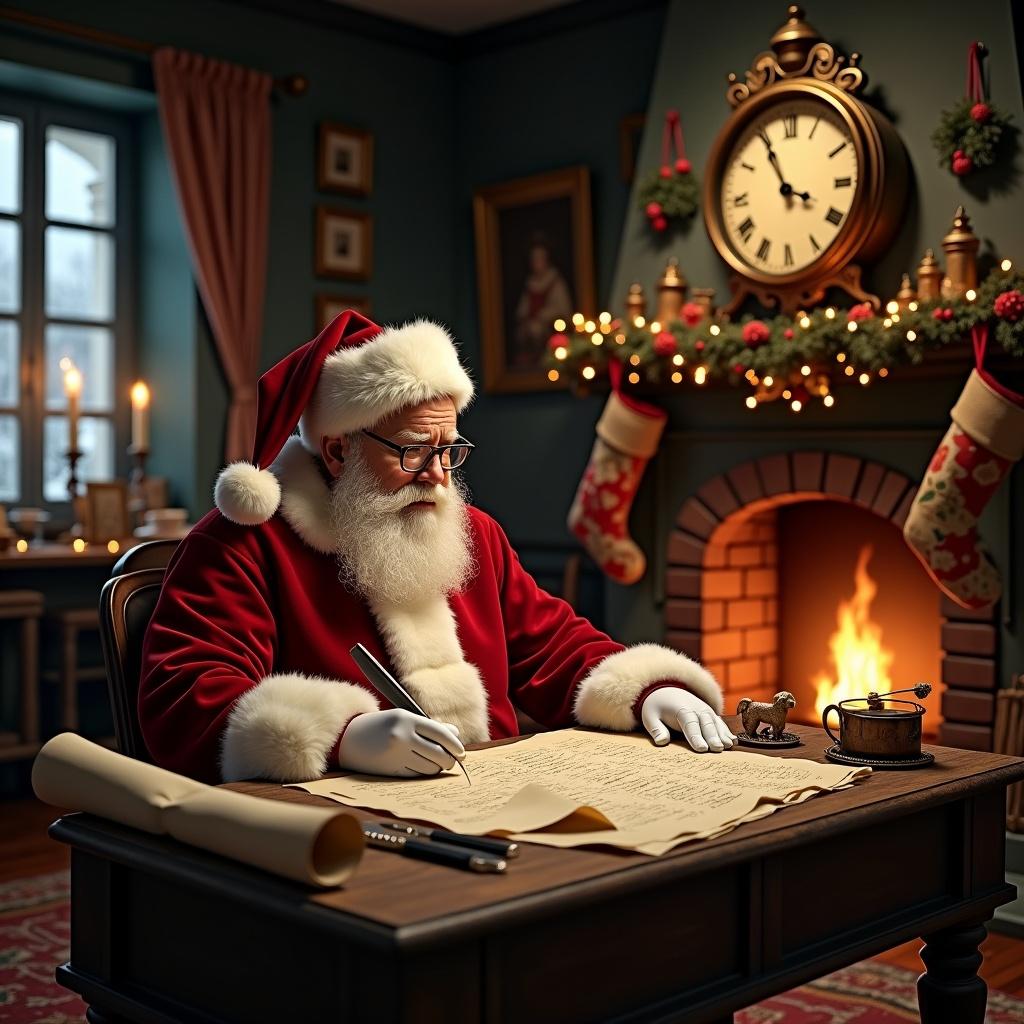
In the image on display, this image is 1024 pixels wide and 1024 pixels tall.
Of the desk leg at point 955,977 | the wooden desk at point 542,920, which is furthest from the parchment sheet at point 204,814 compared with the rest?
the desk leg at point 955,977

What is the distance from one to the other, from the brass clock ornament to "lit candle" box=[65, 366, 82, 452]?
2356 mm

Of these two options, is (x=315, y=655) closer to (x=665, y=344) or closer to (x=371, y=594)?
(x=371, y=594)

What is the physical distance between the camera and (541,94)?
18.8 feet

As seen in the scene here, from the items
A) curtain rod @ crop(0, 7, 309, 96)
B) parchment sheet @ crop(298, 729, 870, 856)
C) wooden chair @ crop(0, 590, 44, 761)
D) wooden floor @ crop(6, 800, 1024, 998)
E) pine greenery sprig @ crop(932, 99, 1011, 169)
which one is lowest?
wooden floor @ crop(6, 800, 1024, 998)

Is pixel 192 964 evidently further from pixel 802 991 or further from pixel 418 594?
pixel 802 991

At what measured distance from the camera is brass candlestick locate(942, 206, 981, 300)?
382cm

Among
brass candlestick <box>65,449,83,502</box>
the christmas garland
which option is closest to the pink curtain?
brass candlestick <box>65,449,83,502</box>

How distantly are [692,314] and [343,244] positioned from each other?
194cm

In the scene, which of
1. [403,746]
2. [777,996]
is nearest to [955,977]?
[403,746]

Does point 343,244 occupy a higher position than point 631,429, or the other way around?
point 343,244

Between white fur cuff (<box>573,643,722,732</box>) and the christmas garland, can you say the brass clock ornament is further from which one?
white fur cuff (<box>573,643,722,732</box>)

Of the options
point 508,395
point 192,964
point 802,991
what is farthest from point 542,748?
point 508,395

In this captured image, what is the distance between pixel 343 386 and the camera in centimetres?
235

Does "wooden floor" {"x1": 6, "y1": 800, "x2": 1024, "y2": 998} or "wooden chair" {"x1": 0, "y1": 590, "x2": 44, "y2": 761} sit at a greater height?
"wooden chair" {"x1": 0, "y1": 590, "x2": 44, "y2": 761}
